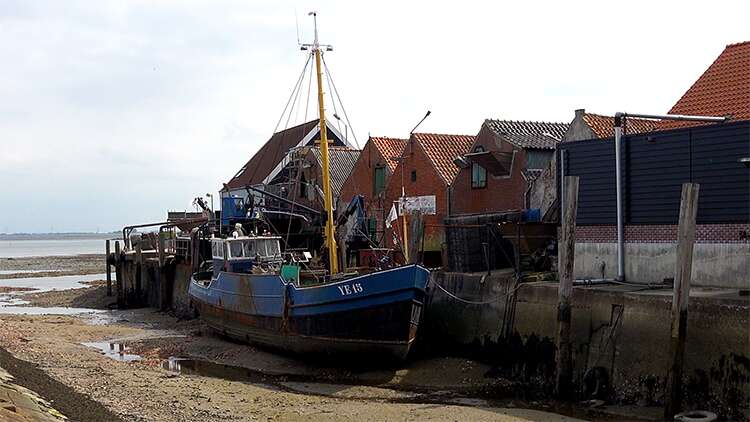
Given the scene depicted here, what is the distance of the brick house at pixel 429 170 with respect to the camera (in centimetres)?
3002

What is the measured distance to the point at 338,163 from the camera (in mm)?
40344

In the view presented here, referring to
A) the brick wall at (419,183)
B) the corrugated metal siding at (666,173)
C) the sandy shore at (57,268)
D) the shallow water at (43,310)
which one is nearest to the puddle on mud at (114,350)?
the brick wall at (419,183)

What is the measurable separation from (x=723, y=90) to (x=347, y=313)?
1204cm

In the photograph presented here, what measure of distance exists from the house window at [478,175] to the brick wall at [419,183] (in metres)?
1.77

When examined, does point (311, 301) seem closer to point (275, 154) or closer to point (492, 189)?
point (492, 189)

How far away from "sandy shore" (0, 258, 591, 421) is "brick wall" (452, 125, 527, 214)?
348 inches

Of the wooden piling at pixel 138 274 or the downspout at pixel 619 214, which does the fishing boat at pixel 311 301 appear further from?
the wooden piling at pixel 138 274

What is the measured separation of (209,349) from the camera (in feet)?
75.7

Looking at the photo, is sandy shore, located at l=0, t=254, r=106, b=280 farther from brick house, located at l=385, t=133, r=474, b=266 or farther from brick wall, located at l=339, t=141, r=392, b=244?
brick house, located at l=385, t=133, r=474, b=266

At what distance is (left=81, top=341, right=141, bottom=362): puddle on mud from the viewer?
70.7 feet

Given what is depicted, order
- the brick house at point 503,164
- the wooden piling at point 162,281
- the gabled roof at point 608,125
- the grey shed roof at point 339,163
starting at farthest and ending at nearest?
the grey shed roof at point 339,163
the wooden piling at point 162,281
the brick house at point 503,164
the gabled roof at point 608,125

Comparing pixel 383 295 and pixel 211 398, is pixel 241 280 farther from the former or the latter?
pixel 211 398

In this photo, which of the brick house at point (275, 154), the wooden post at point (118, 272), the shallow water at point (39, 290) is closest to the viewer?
the shallow water at point (39, 290)

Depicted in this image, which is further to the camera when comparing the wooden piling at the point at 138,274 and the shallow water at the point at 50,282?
the shallow water at the point at 50,282
